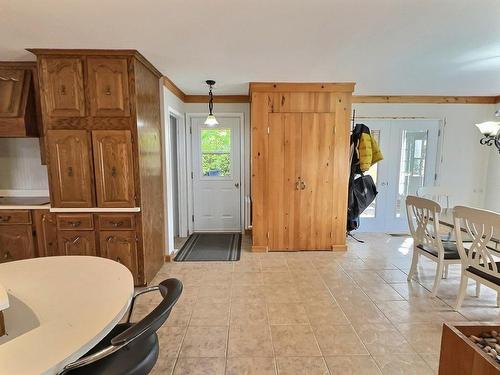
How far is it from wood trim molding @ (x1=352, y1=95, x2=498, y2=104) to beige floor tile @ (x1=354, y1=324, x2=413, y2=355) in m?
3.55

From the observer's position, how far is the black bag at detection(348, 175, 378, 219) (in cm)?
427

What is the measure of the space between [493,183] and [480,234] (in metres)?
3.23

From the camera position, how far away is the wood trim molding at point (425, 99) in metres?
4.55

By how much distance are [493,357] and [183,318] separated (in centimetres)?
201

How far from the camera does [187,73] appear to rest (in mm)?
3234

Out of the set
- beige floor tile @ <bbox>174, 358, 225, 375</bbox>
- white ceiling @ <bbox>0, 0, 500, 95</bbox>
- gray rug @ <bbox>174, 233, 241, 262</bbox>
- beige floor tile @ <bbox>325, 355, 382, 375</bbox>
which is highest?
white ceiling @ <bbox>0, 0, 500, 95</bbox>

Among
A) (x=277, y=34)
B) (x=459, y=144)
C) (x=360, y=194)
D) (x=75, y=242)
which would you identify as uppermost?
(x=277, y=34)

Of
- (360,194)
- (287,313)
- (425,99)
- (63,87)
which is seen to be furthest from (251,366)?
(425,99)

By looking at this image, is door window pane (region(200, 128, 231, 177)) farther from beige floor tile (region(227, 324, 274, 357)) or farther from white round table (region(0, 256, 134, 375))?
white round table (region(0, 256, 134, 375))

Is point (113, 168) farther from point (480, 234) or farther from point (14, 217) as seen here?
point (480, 234)

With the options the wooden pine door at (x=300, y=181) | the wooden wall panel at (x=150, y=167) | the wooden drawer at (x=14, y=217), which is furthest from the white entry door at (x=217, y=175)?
the wooden drawer at (x=14, y=217)

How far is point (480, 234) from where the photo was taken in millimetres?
2176

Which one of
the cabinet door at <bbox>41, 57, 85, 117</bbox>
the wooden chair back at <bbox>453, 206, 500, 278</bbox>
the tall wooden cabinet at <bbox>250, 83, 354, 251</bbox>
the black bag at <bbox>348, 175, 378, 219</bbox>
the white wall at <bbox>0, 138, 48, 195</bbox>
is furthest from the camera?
the black bag at <bbox>348, 175, 378, 219</bbox>

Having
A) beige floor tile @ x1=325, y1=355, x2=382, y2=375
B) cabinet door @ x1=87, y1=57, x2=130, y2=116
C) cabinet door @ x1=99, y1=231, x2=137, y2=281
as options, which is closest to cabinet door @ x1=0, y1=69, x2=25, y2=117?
cabinet door @ x1=87, y1=57, x2=130, y2=116
